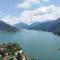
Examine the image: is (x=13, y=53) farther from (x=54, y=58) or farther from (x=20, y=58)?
(x=54, y=58)

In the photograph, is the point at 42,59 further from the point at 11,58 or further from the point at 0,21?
the point at 0,21

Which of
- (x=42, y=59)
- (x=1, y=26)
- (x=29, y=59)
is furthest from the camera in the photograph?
(x=1, y=26)

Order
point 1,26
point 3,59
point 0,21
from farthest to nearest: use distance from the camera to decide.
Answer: point 0,21 < point 1,26 < point 3,59

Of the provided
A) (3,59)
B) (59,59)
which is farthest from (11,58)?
(59,59)

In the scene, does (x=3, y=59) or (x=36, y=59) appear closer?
(x=3, y=59)

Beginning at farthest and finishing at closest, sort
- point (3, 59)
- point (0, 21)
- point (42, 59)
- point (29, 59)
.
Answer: point (0, 21) → point (42, 59) → point (29, 59) → point (3, 59)

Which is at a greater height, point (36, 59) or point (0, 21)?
point (0, 21)

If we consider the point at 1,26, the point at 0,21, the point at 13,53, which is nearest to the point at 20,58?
the point at 13,53

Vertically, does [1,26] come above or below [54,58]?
above

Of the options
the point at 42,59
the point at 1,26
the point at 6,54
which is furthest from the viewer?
the point at 1,26
